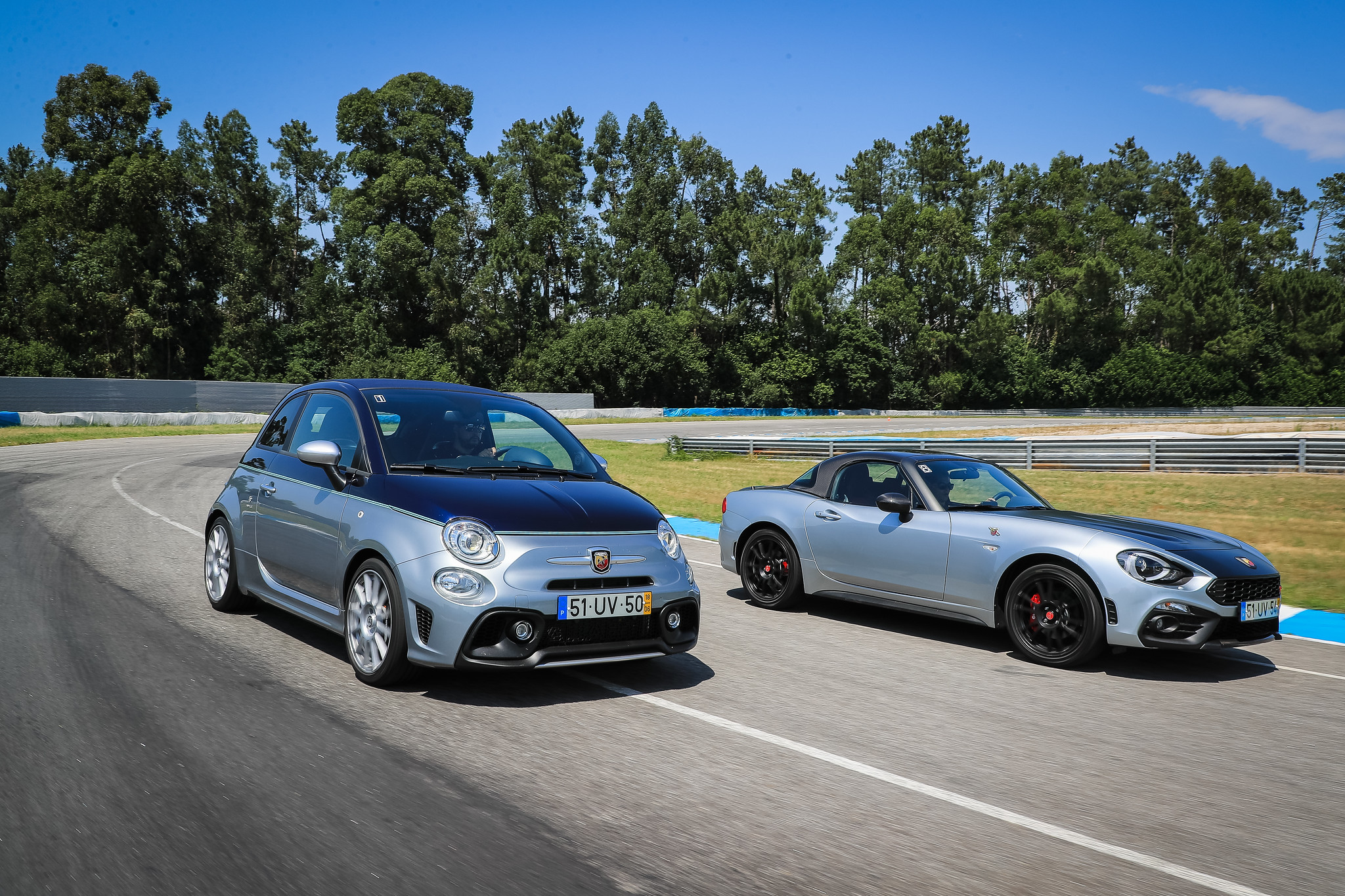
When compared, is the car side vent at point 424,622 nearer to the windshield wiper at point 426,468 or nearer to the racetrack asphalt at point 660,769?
the racetrack asphalt at point 660,769

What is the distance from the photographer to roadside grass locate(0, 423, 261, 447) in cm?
3045

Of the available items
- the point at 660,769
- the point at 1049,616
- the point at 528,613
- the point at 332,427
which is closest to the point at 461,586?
the point at 528,613

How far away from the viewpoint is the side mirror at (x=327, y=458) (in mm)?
5695

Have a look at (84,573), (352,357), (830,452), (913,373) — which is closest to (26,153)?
(352,357)

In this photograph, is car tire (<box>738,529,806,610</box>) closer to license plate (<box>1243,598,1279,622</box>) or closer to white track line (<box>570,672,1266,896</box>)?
white track line (<box>570,672,1266,896</box>)

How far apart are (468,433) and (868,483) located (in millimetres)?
3637

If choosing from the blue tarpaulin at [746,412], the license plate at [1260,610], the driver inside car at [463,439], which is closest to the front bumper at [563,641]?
the driver inside car at [463,439]

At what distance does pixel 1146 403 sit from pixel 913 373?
2169 cm

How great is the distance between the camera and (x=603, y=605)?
5078mm

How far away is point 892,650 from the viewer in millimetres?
7000

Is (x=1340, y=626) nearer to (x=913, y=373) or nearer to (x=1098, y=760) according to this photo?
(x=1098, y=760)

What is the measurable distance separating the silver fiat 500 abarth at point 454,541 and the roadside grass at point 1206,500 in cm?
752

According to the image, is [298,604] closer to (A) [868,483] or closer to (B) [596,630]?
(B) [596,630]

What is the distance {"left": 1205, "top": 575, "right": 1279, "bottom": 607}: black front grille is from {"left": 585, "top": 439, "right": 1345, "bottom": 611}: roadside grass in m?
3.36
